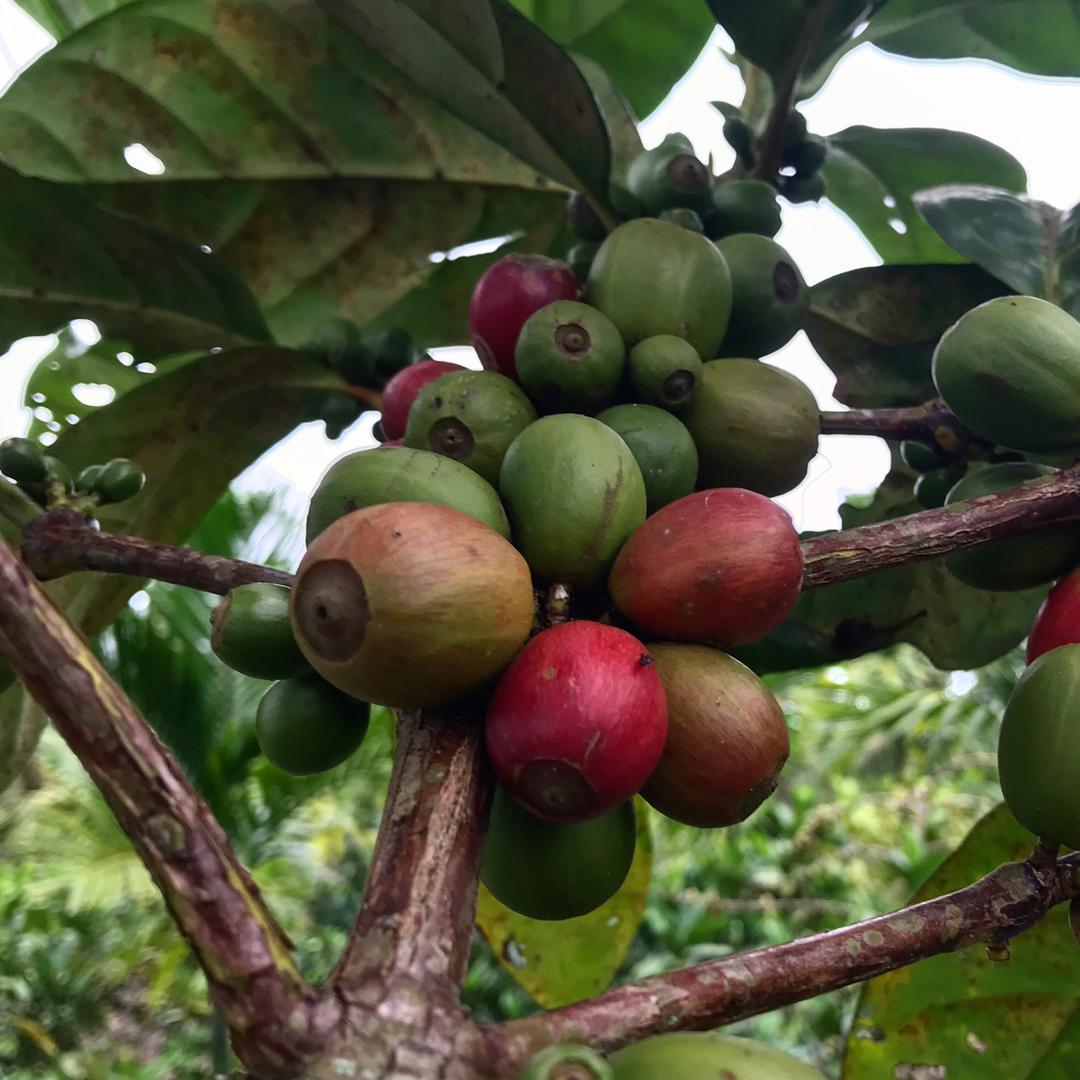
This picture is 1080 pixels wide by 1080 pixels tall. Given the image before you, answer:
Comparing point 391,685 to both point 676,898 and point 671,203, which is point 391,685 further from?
point 676,898

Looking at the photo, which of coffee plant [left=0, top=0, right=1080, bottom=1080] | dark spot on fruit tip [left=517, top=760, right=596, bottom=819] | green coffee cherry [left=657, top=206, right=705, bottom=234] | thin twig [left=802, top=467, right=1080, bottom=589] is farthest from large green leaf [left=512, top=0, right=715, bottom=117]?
dark spot on fruit tip [left=517, top=760, right=596, bottom=819]

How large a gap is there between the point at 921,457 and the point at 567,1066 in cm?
82

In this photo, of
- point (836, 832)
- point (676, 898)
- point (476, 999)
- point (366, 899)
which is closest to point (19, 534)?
point (366, 899)

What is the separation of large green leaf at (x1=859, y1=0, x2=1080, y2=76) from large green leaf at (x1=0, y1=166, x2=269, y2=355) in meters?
1.02

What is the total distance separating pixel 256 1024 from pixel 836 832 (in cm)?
561

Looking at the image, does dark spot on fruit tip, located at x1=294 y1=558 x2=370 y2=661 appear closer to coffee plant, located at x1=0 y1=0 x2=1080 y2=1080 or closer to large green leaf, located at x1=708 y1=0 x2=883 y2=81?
coffee plant, located at x1=0 y1=0 x2=1080 y2=1080

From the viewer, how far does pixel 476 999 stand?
4.49 meters

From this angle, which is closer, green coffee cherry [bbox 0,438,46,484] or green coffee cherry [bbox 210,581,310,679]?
green coffee cherry [bbox 210,581,310,679]

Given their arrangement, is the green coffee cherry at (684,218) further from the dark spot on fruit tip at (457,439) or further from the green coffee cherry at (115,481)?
the green coffee cherry at (115,481)

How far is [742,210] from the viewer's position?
1189mm

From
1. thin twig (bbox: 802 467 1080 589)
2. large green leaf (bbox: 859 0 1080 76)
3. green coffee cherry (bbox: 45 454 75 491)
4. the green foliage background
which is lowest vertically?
the green foliage background

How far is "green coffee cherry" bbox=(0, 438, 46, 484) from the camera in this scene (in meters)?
0.99

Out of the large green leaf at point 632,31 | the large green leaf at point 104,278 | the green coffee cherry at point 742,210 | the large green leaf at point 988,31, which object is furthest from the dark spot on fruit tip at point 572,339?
the large green leaf at point 988,31

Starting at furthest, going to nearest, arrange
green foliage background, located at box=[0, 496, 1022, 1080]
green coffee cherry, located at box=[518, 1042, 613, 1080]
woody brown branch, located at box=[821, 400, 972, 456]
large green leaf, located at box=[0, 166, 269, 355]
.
Answer: 1. green foliage background, located at box=[0, 496, 1022, 1080]
2. large green leaf, located at box=[0, 166, 269, 355]
3. woody brown branch, located at box=[821, 400, 972, 456]
4. green coffee cherry, located at box=[518, 1042, 613, 1080]
